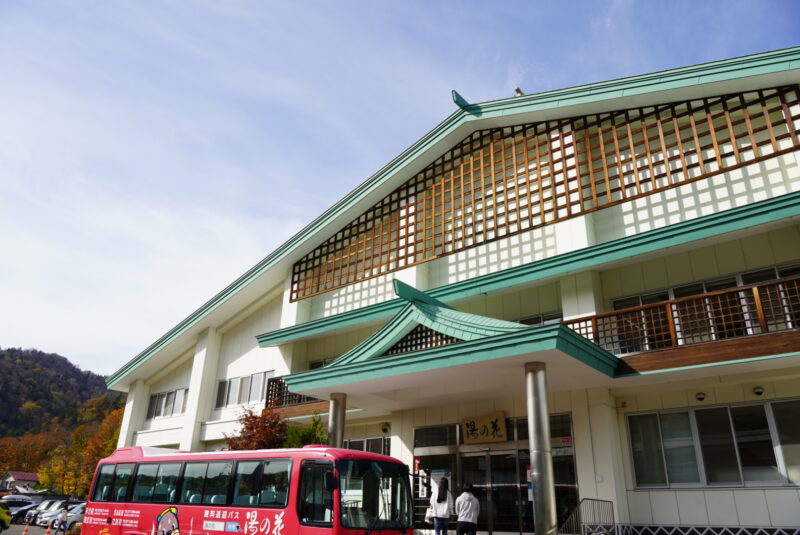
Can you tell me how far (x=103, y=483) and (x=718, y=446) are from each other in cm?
1420

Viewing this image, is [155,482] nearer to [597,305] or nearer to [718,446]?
[597,305]

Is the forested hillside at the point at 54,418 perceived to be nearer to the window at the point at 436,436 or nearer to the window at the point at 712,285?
A: the window at the point at 436,436

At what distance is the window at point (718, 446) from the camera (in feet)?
40.0

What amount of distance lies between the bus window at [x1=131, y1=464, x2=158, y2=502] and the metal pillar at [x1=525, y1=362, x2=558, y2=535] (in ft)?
26.4

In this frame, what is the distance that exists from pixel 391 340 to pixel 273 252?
32.5 ft

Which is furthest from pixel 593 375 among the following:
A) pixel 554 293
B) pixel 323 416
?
pixel 323 416

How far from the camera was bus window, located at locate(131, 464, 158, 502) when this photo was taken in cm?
1255

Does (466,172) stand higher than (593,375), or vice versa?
(466,172)

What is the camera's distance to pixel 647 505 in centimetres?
1330

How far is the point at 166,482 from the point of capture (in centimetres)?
1222

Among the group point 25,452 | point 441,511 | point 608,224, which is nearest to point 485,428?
point 441,511

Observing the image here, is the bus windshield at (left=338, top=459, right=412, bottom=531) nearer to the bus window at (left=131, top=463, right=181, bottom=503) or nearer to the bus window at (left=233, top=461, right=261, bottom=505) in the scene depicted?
the bus window at (left=233, top=461, right=261, bottom=505)

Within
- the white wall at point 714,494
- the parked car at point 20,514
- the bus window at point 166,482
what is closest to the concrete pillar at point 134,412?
the parked car at point 20,514

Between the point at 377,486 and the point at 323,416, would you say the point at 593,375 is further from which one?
the point at 323,416
